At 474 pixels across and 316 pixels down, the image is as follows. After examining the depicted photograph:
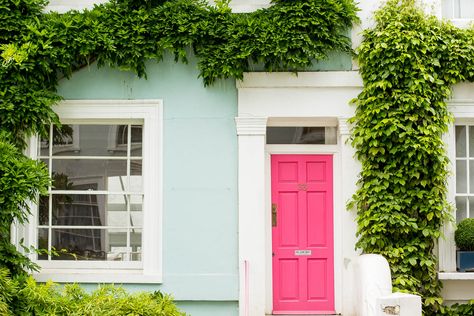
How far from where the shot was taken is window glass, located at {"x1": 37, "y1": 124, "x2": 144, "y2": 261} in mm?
10484

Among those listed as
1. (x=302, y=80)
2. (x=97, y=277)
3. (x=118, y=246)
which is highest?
(x=302, y=80)

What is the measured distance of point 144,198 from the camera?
33.9 ft

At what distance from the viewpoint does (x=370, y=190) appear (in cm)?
1010

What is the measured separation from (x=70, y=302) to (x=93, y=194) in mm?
2330

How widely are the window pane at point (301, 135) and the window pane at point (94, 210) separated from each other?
6.15ft

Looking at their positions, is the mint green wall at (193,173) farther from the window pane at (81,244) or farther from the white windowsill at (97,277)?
the window pane at (81,244)

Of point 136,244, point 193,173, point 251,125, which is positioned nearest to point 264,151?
point 251,125

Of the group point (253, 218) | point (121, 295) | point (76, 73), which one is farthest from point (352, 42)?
point (121, 295)

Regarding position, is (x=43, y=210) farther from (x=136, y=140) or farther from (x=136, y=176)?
(x=136, y=140)

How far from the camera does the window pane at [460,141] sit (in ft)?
34.7

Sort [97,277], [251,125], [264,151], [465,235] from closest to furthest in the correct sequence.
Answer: [465,235], [97,277], [251,125], [264,151]

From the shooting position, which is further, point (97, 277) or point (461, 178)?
point (461, 178)

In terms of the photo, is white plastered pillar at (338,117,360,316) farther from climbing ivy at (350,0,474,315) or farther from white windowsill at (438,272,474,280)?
white windowsill at (438,272,474,280)

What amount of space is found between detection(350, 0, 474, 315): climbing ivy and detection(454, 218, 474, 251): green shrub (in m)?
0.21
